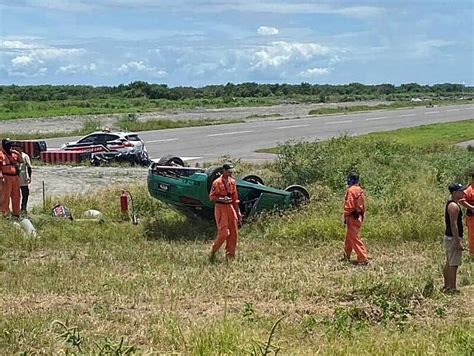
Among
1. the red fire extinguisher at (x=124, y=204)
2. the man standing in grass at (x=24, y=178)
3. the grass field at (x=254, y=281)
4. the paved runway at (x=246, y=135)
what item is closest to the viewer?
the grass field at (x=254, y=281)

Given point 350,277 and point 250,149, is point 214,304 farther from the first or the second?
point 250,149

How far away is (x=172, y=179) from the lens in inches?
644

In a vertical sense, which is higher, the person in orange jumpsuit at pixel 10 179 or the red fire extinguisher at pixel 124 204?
the person in orange jumpsuit at pixel 10 179

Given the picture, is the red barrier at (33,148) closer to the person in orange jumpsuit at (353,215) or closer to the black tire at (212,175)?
the black tire at (212,175)

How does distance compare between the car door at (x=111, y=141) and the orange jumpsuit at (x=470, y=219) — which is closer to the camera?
the orange jumpsuit at (x=470, y=219)

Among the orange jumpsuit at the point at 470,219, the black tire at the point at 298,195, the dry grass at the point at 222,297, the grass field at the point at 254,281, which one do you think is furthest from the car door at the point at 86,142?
the orange jumpsuit at the point at 470,219

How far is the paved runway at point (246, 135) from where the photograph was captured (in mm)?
35031

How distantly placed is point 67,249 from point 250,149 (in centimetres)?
2222

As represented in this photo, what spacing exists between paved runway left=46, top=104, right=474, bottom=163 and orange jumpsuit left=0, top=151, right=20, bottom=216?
541 inches

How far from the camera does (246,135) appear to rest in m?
45.0

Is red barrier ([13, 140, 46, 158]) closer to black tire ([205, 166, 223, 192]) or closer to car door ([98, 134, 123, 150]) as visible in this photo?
car door ([98, 134, 123, 150])

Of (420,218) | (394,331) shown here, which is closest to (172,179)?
(420,218)

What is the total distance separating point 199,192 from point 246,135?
2918 centimetres

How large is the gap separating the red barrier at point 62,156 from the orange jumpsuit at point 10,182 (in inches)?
454
